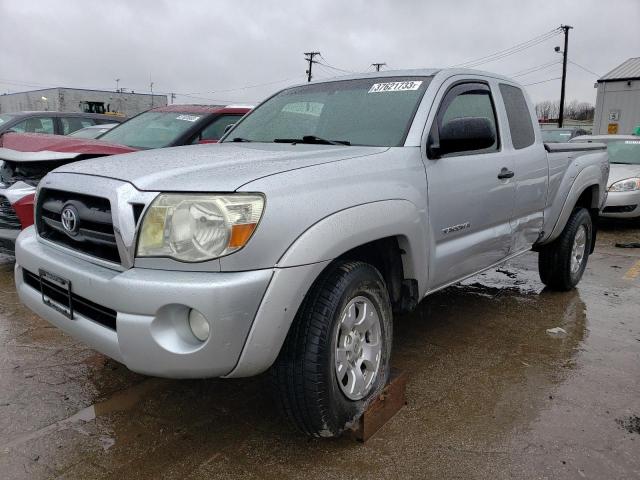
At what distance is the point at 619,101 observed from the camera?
27.4 meters

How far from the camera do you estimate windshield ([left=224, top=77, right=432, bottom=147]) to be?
10.2ft

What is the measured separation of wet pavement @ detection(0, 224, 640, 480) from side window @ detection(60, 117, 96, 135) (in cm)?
505

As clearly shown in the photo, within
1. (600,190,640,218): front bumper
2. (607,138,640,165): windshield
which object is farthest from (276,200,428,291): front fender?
(607,138,640,165): windshield

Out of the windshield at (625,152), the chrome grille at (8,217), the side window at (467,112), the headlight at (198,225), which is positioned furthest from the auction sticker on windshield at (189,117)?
the windshield at (625,152)

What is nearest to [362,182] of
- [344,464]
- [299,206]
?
[299,206]

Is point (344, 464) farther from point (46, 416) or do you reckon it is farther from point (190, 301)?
point (46, 416)

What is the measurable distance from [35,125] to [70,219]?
6.86m

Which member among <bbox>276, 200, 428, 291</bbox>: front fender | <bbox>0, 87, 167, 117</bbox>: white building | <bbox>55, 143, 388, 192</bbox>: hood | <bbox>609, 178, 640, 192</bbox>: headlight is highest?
<bbox>0, 87, 167, 117</bbox>: white building

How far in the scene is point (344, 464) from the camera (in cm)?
241

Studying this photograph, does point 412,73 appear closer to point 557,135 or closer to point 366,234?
point 366,234

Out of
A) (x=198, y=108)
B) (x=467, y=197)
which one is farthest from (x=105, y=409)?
(x=198, y=108)

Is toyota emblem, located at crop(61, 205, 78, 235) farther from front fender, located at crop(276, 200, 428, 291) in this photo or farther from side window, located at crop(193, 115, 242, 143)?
side window, located at crop(193, 115, 242, 143)

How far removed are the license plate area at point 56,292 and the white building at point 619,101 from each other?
29270 mm

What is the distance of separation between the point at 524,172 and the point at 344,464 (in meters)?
2.51
